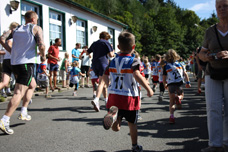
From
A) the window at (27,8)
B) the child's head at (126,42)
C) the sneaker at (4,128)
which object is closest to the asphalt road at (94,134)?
the sneaker at (4,128)

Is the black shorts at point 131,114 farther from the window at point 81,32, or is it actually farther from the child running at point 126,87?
the window at point 81,32

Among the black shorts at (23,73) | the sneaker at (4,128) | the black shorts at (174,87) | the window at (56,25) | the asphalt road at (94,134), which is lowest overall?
the asphalt road at (94,134)

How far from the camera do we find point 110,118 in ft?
10.5

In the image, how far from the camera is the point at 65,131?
489 centimetres

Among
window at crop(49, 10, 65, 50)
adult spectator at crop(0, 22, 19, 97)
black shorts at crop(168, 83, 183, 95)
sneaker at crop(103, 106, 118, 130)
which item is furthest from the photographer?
window at crop(49, 10, 65, 50)

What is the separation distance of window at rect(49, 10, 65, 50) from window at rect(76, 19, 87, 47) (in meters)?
2.43

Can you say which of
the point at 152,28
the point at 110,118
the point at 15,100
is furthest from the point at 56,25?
the point at 152,28

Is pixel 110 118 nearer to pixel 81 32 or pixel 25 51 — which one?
pixel 25 51

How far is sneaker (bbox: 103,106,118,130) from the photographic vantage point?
→ 10.4 feet

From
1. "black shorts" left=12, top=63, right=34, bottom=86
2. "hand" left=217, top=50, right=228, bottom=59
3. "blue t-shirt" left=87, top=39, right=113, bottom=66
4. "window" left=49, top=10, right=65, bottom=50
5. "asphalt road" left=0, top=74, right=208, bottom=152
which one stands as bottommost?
"asphalt road" left=0, top=74, right=208, bottom=152

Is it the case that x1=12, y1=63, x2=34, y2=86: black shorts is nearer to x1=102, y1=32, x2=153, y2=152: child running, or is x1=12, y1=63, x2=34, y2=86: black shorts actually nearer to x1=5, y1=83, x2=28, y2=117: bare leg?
x1=5, y1=83, x2=28, y2=117: bare leg

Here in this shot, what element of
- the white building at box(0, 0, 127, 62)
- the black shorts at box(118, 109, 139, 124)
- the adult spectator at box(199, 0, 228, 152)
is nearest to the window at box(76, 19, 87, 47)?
the white building at box(0, 0, 127, 62)

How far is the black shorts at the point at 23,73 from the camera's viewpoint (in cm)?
485

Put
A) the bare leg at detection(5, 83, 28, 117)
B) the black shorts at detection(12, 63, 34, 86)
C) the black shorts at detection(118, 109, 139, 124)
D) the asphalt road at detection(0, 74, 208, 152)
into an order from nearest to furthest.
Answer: the black shorts at detection(118, 109, 139, 124) → the asphalt road at detection(0, 74, 208, 152) → the bare leg at detection(5, 83, 28, 117) → the black shorts at detection(12, 63, 34, 86)
